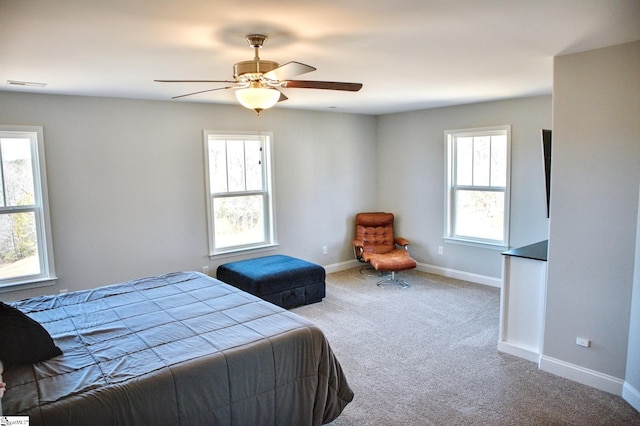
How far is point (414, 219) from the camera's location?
652cm

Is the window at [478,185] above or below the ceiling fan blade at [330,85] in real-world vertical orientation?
below

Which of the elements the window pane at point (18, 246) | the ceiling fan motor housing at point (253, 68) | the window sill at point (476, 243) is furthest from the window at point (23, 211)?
the window sill at point (476, 243)

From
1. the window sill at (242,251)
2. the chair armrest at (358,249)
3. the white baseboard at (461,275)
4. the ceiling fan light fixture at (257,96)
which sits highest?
→ the ceiling fan light fixture at (257,96)

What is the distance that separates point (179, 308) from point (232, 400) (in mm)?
948

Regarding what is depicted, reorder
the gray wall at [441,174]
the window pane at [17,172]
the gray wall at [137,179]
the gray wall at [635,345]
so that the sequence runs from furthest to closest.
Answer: the gray wall at [441,174] < the gray wall at [137,179] < the window pane at [17,172] < the gray wall at [635,345]

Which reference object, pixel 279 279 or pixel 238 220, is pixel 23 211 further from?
pixel 279 279

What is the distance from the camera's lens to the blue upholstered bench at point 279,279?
471 cm

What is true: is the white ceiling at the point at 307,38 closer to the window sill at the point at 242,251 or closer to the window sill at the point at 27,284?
the window sill at the point at 27,284

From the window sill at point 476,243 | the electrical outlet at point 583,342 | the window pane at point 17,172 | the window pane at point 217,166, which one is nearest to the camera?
the electrical outlet at point 583,342

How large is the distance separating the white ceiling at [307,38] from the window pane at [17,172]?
0.60 metres

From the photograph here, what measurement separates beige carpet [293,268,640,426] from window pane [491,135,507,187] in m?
1.45

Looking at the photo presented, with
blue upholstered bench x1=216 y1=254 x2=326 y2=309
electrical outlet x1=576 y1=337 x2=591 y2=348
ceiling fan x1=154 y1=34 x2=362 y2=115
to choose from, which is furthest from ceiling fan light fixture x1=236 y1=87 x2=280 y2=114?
electrical outlet x1=576 y1=337 x2=591 y2=348

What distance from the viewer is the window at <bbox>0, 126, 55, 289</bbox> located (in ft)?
13.4

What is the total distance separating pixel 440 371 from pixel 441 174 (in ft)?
10.9
